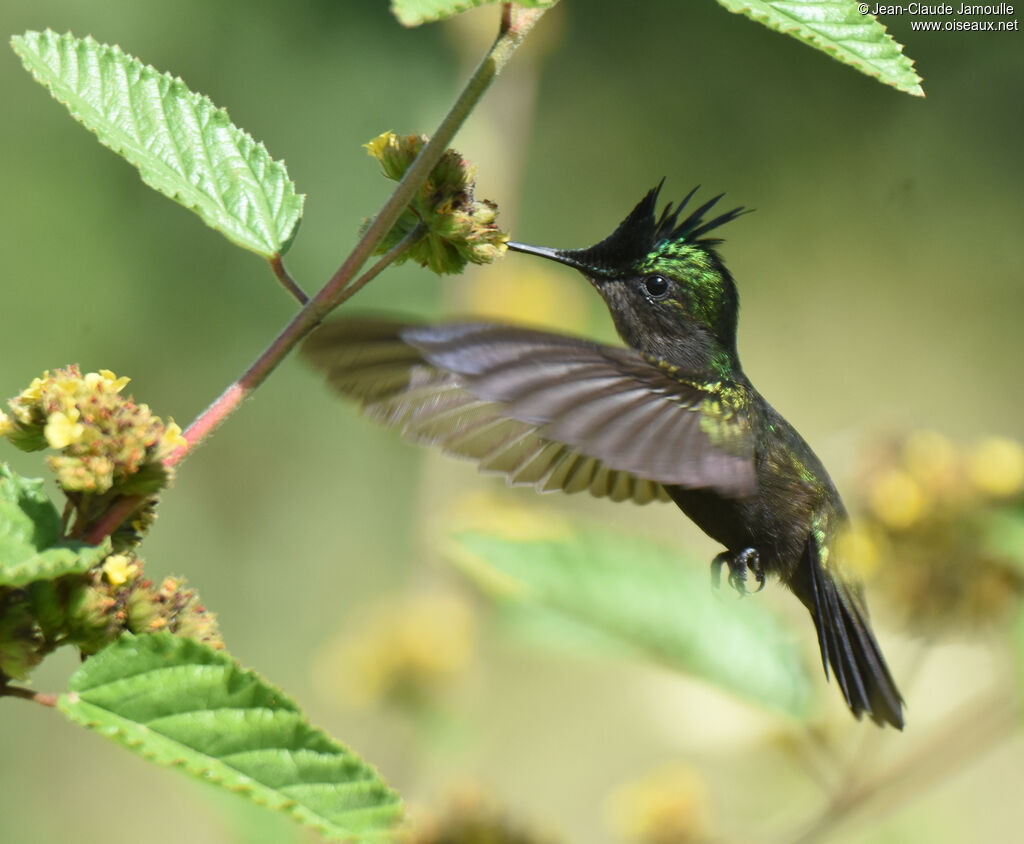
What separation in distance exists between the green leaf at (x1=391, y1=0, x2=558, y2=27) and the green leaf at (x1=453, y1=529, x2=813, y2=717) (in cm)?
101

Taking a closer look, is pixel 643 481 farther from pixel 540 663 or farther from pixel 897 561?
pixel 540 663

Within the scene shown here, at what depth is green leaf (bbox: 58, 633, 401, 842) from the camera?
91 centimetres

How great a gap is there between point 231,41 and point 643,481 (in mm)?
4288

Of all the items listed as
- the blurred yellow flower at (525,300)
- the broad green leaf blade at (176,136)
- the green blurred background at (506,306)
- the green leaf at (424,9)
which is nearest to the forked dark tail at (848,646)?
the green blurred background at (506,306)

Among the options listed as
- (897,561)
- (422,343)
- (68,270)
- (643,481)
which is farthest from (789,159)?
(422,343)

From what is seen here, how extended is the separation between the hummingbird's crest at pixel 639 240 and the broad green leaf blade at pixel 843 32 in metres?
0.50

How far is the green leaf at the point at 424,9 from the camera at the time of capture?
29.0 inches

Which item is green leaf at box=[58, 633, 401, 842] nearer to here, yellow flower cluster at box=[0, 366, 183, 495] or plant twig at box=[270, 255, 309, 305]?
yellow flower cluster at box=[0, 366, 183, 495]

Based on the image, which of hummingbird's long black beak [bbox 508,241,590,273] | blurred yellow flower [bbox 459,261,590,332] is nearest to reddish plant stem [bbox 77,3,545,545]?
hummingbird's long black beak [bbox 508,241,590,273]

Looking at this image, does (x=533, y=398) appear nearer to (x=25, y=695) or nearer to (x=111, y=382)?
(x=111, y=382)

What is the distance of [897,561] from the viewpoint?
1.97m

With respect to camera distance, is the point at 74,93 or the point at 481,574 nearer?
the point at 74,93

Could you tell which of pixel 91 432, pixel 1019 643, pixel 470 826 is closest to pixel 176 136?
pixel 91 432

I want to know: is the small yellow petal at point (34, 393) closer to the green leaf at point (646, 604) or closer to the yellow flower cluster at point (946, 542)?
the green leaf at point (646, 604)
